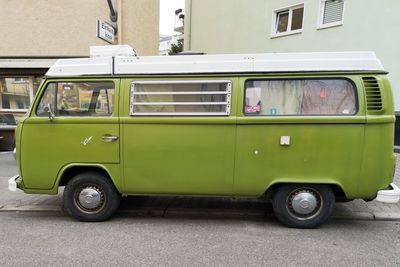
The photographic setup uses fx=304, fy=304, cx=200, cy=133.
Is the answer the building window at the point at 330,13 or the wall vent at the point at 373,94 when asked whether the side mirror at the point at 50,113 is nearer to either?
the wall vent at the point at 373,94

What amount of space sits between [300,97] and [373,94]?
0.85 meters

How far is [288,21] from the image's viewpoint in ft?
35.8

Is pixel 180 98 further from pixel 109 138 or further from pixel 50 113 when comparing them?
pixel 50 113

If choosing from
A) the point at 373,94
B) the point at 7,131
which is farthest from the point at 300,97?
the point at 7,131

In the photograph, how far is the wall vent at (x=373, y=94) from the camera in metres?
3.69

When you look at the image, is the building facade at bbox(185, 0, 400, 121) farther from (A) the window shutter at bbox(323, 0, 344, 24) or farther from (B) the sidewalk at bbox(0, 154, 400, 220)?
(B) the sidewalk at bbox(0, 154, 400, 220)

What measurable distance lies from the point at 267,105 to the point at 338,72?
3.10ft

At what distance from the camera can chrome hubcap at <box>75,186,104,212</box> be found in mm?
4258

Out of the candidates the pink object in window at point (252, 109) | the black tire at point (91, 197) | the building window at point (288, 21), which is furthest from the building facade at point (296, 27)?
the black tire at point (91, 197)

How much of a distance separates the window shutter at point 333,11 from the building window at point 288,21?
0.86 metres

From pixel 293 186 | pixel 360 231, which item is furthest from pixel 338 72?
pixel 360 231

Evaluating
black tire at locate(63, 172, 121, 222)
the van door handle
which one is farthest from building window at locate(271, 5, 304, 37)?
black tire at locate(63, 172, 121, 222)

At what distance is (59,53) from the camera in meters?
9.44

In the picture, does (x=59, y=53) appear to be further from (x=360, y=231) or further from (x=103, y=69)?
(x=360, y=231)
